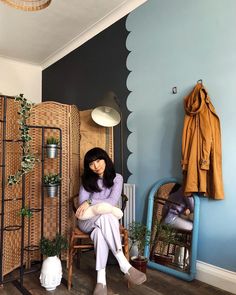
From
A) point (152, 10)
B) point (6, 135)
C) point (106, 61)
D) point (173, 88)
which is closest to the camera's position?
point (6, 135)

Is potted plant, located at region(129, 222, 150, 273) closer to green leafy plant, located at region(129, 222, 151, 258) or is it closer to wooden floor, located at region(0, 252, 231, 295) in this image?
green leafy plant, located at region(129, 222, 151, 258)

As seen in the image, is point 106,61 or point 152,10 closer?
point 152,10

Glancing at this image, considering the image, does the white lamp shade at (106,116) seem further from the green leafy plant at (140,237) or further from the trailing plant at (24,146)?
the green leafy plant at (140,237)

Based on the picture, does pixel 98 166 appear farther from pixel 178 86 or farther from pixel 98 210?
pixel 178 86

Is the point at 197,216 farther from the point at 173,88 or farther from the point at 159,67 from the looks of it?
the point at 159,67

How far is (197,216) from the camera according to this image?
2408 mm

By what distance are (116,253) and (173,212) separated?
0.68m

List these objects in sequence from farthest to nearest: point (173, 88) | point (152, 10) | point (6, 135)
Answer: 1. point (152, 10)
2. point (173, 88)
3. point (6, 135)

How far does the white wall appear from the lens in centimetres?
484

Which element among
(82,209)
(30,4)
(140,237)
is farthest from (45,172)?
(30,4)

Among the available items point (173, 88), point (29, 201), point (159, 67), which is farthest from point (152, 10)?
point (29, 201)

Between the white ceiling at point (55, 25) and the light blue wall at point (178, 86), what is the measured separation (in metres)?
0.44

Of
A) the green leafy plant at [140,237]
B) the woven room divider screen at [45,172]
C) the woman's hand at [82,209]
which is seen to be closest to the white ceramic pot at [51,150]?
the woven room divider screen at [45,172]

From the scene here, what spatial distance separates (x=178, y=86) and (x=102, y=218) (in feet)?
4.64
